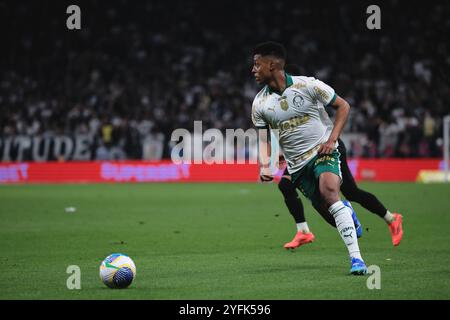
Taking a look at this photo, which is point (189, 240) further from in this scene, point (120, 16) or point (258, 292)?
point (120, 16)

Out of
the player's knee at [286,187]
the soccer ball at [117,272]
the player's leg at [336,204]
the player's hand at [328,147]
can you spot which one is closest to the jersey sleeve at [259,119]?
the player's leg at [336,204]

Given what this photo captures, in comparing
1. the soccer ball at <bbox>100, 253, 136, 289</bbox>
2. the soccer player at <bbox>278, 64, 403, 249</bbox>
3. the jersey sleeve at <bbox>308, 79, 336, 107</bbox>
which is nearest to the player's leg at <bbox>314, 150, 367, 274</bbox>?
the jersey sleeve at <bbox>308, 79, 336, 107</bbox>

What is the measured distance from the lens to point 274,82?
8.93m

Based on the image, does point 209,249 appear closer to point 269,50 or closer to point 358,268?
point 358,268

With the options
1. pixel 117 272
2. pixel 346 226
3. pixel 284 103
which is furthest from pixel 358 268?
pixel 117 272

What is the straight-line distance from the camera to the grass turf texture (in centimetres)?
762

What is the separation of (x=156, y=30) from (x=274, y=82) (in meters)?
30.6

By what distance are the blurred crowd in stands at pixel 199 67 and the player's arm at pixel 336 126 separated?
2146 centimetres

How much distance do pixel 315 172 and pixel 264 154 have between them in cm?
78

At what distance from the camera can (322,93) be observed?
880 cm

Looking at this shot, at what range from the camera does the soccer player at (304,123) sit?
8.65m

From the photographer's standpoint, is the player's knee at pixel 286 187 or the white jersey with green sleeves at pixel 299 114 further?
the player's knee at pixel 286 187

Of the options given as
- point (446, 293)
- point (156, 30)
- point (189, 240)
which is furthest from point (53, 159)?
point (446, 293)

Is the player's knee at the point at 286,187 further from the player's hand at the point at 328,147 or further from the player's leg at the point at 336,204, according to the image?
the player's hand at the point at 328,147
